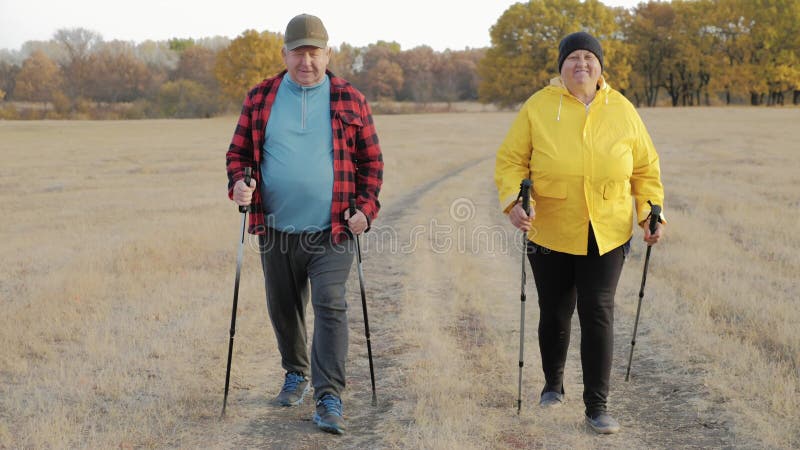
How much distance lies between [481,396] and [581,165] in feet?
5.58

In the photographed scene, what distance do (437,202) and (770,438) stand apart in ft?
35.6

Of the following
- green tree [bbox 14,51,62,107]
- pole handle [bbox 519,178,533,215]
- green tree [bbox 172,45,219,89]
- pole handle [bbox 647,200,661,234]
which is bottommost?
pole handle [bbox 647,200,661,234]

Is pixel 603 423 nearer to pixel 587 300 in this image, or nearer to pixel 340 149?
pixel 587 300

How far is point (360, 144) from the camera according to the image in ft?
16.0

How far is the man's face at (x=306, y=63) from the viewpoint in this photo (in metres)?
4.64

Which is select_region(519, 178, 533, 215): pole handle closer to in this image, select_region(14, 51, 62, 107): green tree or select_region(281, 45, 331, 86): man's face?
select_region(281, 45, 331, 86): man's face

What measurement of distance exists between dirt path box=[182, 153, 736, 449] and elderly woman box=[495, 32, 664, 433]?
15.1 inches

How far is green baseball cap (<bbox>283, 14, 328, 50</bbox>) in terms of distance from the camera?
15.0ft

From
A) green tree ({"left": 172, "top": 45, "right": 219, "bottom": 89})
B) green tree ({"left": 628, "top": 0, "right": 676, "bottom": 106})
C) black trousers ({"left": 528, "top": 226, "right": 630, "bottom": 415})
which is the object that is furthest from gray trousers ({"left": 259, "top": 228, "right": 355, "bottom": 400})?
green tree ({"left": 172, "top": 45, "right": 219, "bottom": 89})

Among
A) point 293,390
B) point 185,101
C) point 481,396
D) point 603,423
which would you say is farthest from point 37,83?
point 603,423

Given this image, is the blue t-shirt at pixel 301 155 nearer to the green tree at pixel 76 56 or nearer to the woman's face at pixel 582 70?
the woman's face at pixel 582 70

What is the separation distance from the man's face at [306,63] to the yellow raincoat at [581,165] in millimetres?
1245

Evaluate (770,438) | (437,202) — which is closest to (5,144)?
(437,202)

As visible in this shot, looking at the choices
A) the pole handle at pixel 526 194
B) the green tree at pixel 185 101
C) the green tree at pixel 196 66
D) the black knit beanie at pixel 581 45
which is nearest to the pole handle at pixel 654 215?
the pole handle at pixel 526 194
